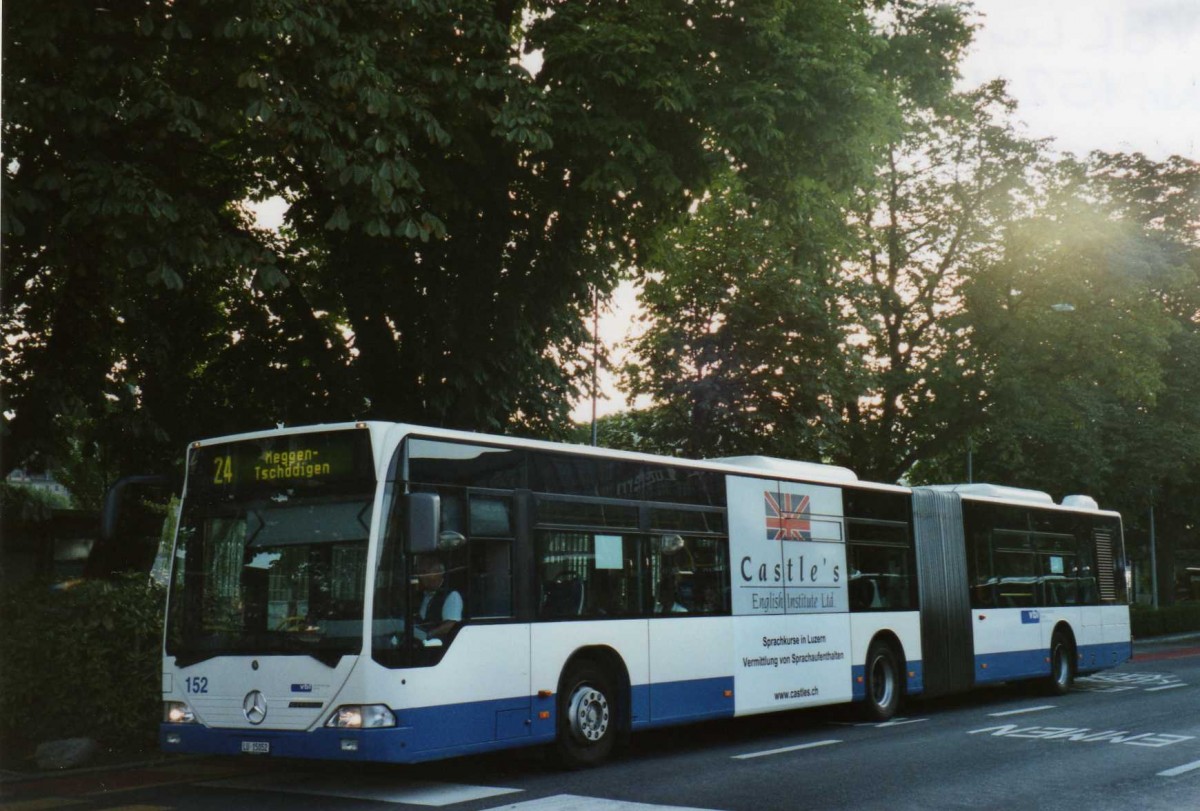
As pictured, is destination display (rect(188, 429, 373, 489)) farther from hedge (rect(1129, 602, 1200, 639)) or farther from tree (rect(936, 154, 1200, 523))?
hedge (rect(1129, 602, 1200, 639))

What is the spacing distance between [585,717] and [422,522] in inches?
116

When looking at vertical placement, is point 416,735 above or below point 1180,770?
above

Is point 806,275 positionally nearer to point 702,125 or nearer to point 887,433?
point 887,433

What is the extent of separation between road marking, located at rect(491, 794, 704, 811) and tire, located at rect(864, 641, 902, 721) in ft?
22.2

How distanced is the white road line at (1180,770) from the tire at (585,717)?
15.3ft

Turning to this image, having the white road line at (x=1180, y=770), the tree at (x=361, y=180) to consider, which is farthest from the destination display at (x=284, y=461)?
the white road line at (x=1180, y=770)

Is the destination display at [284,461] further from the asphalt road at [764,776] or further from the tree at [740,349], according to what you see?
the tree at [740,349]

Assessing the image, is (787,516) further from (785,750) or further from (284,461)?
(284,461)

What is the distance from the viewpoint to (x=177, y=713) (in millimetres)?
10266

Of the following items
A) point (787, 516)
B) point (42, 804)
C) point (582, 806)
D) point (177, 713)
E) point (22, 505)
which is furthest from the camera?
point (22, 505)

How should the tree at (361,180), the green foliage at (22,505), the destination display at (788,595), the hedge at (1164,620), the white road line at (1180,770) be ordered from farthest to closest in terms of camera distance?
the hedge at (1164,620), the green foliage at (22,505), the destination display at (788,595), the tree at (361,180), the white road line at (1180,770)

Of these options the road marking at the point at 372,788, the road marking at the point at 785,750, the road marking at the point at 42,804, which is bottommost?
the road marking at the point at 785,750

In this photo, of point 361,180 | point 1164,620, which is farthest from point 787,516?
point 1164,620

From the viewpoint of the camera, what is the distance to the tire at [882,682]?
15352 millimetres
